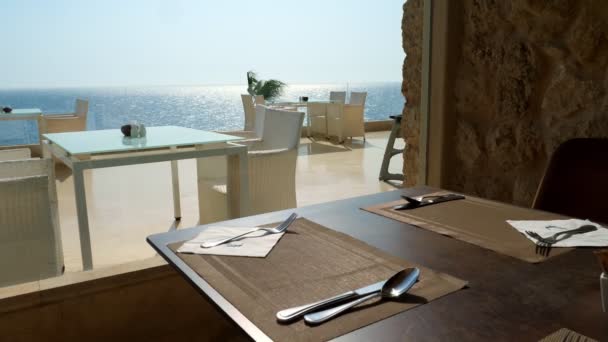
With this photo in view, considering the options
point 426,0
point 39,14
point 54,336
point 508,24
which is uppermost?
point 39,14

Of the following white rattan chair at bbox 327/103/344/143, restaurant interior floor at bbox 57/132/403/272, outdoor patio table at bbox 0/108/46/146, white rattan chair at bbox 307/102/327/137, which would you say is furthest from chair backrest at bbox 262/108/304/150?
white rattan chair at bbox 307/102/327/137

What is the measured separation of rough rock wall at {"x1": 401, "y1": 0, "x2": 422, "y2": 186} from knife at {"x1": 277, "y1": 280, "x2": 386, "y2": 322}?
1.83 m

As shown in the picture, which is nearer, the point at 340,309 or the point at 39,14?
the point at 340,309

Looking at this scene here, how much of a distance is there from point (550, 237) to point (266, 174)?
1.77 metres

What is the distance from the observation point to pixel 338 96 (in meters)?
6.82

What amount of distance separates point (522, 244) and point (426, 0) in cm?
139

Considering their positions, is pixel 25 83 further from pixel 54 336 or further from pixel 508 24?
pixel 508 24

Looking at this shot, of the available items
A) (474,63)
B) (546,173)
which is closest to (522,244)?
(546,173)

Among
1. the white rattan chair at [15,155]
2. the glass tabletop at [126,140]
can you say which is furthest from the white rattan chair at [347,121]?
the white rattan chair at [15,155]

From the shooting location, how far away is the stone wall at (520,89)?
1.49m

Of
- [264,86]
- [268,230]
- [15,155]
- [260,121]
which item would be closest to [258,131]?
[260,121]

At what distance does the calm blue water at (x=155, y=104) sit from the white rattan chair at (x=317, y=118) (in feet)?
1.35

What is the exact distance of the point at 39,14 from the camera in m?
3.53

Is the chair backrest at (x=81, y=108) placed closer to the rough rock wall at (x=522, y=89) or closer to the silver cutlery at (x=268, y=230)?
the rough rock wall at (x=522, y=89)
